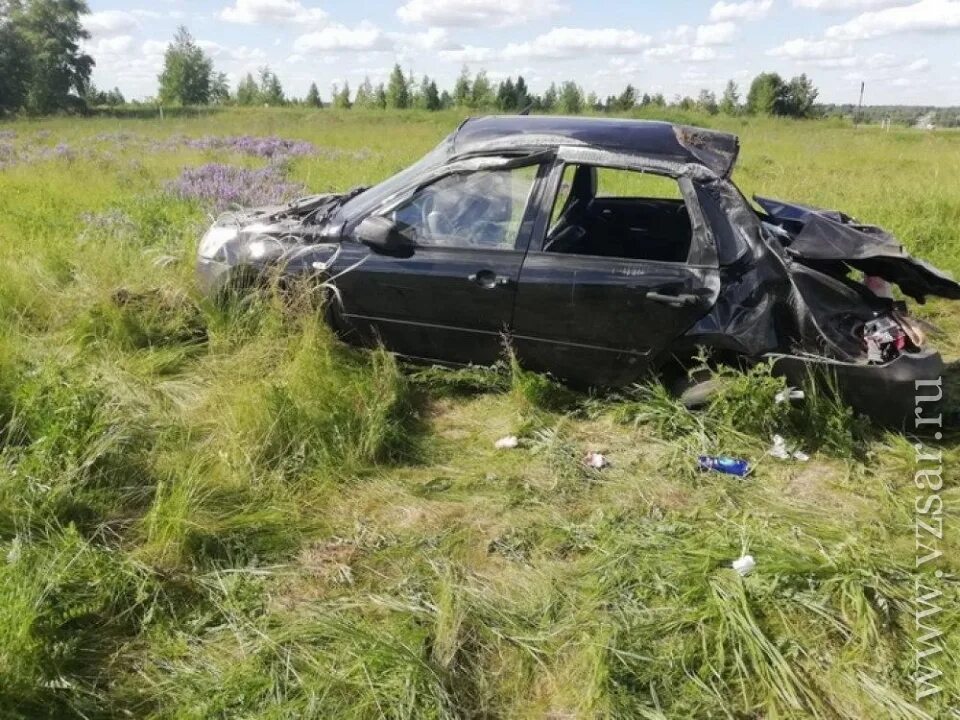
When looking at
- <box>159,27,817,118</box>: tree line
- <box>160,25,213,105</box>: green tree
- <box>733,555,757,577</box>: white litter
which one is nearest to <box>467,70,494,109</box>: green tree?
<box>159,27,817,118</box>: tree line

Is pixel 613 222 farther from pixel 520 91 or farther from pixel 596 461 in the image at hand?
pixel 520 91

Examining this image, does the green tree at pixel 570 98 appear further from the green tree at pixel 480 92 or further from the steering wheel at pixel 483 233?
the steering wheel at pixel 483 233

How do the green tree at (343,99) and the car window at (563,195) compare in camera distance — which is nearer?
the car window at (563,195)

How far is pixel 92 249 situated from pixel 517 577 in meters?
5.04

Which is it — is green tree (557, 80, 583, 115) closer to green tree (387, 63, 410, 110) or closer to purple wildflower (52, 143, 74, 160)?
green tree (387, 63, 410, 110)

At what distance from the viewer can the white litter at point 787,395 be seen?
11.7ft

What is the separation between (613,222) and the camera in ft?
15.7

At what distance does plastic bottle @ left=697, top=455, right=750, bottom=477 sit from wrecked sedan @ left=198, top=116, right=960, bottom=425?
1.85 ft

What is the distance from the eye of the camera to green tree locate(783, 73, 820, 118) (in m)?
46.2

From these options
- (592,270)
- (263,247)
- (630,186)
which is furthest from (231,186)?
(592,270)

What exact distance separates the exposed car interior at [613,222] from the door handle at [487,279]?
1.04ft

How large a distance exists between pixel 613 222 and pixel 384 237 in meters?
1.73

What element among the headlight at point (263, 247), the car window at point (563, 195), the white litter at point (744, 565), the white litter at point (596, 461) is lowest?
the white litter at point (596, 461)

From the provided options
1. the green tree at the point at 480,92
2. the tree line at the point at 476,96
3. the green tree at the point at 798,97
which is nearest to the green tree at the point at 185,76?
the tree line at the point at 476,96
